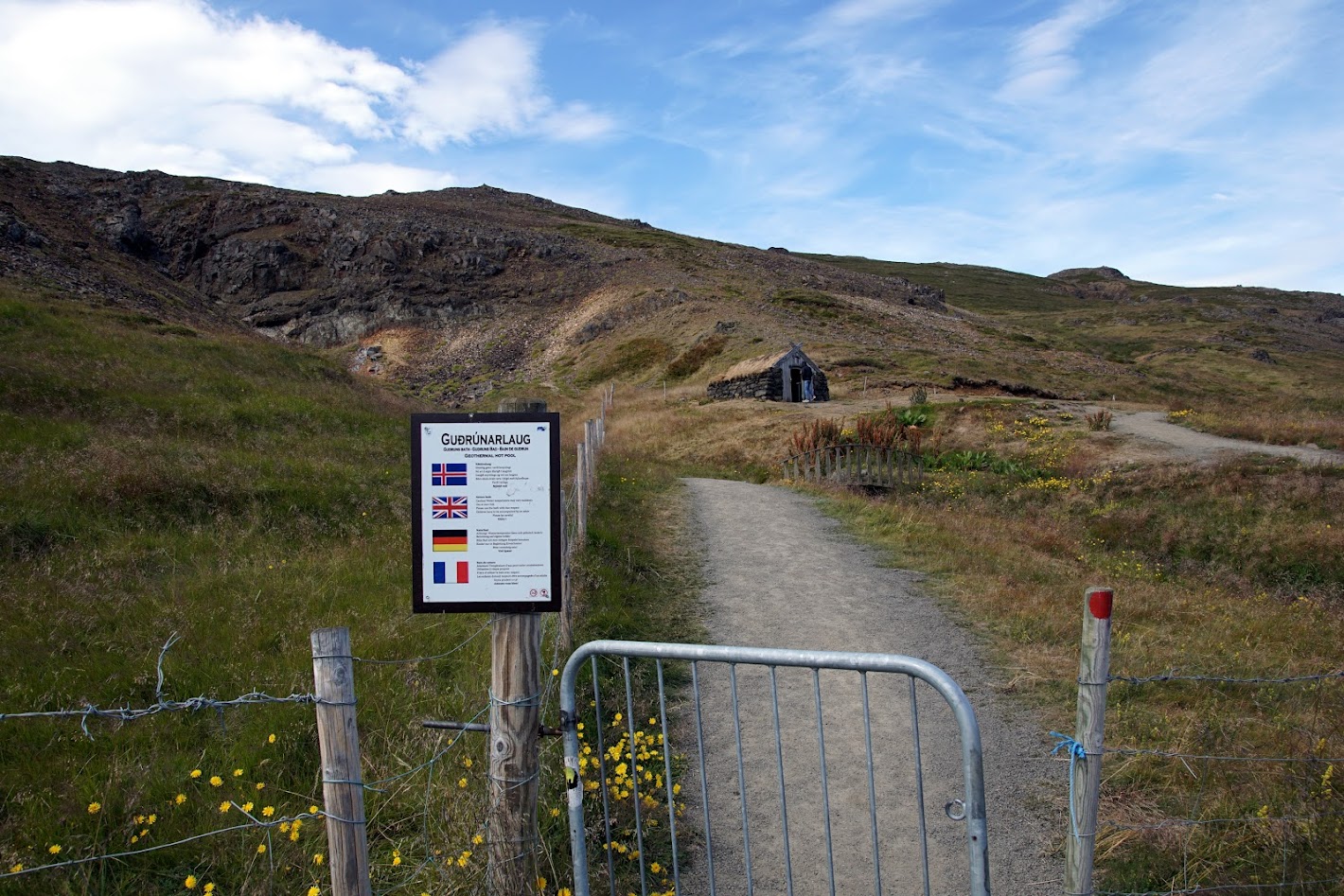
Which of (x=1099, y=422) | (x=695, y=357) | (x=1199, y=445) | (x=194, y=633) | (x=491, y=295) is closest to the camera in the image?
(x=194, y=633)

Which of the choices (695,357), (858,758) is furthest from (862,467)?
(695,357)

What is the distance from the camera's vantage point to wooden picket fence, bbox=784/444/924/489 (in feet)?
59.0

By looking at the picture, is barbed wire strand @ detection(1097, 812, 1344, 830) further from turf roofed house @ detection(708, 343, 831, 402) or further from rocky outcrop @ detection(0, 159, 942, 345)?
rocky outcrop @ detection(0, 159, 942, 345)

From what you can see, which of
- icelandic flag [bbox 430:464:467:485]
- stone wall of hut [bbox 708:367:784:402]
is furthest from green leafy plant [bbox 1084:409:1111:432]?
icelandic flag [bbox 430:464:467:485]

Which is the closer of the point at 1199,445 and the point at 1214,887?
the point at 1214,887

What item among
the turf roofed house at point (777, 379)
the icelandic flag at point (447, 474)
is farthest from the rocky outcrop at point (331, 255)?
the icelandic flag at point (447, 474)

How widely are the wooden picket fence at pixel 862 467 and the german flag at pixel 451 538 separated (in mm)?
15115

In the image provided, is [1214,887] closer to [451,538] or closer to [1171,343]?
[451,538]

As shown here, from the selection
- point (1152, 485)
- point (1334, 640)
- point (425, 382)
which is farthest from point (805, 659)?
point (425, 382)

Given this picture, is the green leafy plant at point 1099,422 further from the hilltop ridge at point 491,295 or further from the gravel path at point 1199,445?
the hilltop ridge at point 491,295

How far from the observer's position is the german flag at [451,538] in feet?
11.5

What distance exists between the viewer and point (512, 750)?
348 cm

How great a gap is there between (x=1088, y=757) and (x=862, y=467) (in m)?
14.9

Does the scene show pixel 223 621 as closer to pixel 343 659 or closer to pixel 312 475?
pixel 343 659
